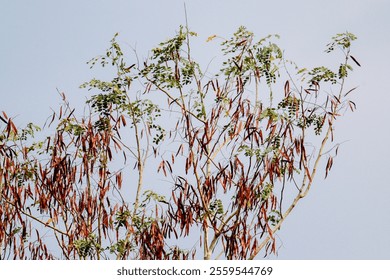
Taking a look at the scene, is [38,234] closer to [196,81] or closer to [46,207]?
[46,207]

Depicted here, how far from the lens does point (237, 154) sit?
4.89 metres

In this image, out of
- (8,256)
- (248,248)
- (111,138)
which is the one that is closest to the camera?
(248,248)

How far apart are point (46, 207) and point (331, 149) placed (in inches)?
82.0

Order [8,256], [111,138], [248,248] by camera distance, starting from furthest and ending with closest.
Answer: [8,256], [111,138], [248,248]

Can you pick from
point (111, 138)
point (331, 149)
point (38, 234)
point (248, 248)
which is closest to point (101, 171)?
point (111, 138)

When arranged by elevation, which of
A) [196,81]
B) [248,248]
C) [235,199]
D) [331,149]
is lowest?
[248,248]

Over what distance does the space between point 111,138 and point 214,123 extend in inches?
30.1

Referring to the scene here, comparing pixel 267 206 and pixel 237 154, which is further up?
pixel 237 154

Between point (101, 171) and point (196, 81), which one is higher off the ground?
point (196, 81)

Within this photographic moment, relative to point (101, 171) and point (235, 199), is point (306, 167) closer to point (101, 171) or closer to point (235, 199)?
point (235, 199)

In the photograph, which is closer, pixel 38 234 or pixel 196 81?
pixel 196 81

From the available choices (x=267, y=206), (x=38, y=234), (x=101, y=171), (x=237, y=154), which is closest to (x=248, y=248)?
(x=267, y=206)

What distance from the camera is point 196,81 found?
205 inches

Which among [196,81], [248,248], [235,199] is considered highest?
[196,81]
